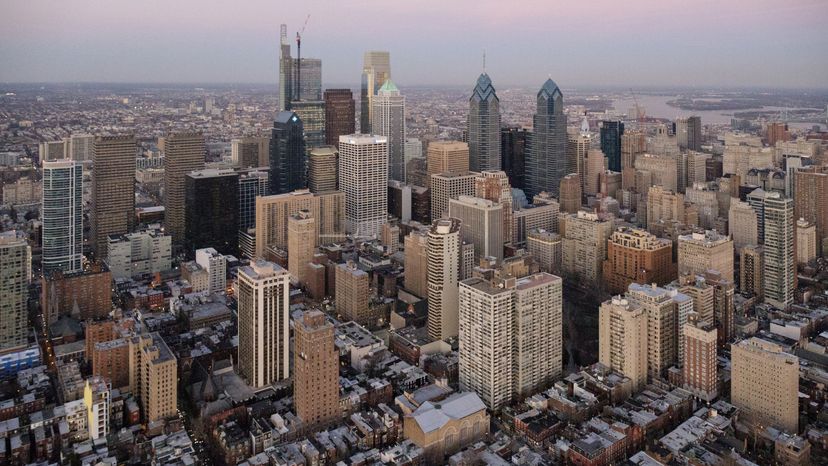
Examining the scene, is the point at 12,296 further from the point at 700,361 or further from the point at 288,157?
the point at 288,157

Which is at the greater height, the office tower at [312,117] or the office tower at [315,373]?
the office tower at [312,117]

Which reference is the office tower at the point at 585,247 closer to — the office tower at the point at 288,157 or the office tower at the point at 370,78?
the office tower at the point at 288,157

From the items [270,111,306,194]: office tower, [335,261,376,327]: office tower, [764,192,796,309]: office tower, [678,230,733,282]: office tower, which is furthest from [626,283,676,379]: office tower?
[270,111,306,194]: office tower

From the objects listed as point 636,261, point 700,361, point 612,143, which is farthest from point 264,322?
point 612,143

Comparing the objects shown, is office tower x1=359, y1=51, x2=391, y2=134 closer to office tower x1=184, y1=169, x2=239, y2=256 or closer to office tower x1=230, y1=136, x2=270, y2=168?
office tower x1=230, y1=136, x2=270, y2=168

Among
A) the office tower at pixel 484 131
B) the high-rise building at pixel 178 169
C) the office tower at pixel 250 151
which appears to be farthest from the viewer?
the office tower at pixel 484 131

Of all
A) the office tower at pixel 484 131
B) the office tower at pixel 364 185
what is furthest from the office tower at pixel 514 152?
the office tower at pixel 364 185
